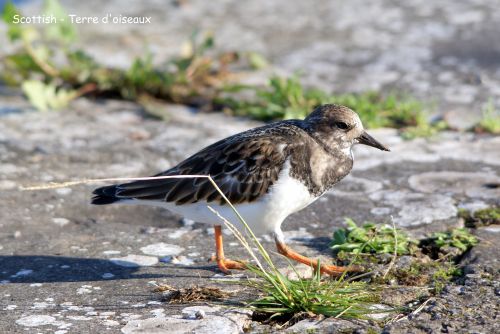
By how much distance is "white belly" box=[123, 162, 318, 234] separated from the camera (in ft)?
13.0

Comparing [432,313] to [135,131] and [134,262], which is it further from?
[135,131]

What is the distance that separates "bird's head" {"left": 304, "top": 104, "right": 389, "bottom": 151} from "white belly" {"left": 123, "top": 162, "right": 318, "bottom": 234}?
36cm

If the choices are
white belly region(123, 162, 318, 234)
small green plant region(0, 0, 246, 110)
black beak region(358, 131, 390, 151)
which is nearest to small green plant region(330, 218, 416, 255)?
white belly region(123, 162, 318, 234)

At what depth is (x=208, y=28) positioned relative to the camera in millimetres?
8602

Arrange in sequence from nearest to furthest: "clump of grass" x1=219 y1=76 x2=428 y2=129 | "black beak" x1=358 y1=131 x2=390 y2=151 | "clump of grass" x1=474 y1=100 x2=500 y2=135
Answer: "black beak" x1=358 y1=131 x2=390 y2=151, "clump of grass" x1=474 y1=100 x2=500 y2=135, "clump of grass" x1=219 y1=76 x2=428 y2=129

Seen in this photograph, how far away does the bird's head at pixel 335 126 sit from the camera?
4.28m

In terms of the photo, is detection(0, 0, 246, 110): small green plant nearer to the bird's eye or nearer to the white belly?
the bird's eye

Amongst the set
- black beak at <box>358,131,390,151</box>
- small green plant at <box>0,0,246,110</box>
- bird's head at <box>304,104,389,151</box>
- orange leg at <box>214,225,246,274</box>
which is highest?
small green plant at <box>0,0,246,110</box>

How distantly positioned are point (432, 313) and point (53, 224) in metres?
2.44

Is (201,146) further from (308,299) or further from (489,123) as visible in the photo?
(308,299)

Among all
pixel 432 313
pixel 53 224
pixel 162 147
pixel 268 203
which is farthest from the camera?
pixel 162 147

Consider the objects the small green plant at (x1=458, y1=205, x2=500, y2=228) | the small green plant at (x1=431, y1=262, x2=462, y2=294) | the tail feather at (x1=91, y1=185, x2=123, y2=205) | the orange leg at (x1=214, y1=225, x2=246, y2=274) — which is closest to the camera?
the small green plant at (x1=431, y1=262, x2=462, y2=294)

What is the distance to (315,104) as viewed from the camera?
21.4 feet

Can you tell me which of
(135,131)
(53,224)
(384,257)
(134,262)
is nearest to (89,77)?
(135,131)
